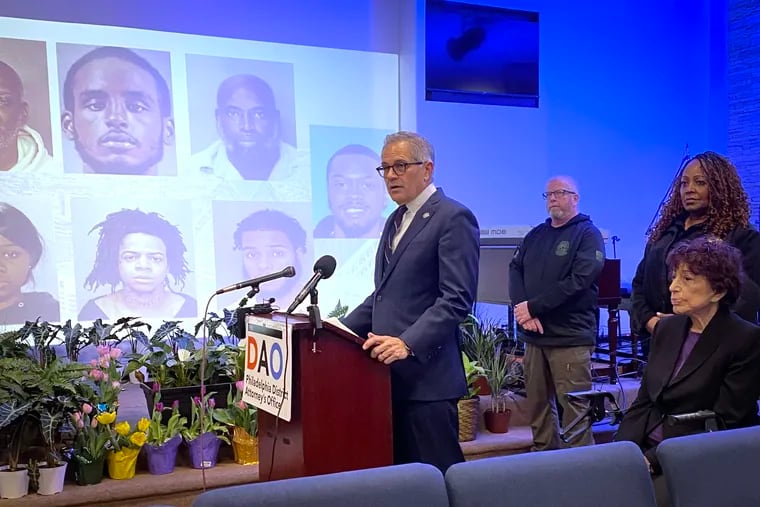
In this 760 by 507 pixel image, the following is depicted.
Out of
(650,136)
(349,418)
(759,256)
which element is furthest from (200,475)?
(650,136)

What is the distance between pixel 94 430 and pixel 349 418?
146cm

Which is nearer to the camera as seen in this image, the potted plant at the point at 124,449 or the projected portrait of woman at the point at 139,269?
the potted plant at the point at 124,449

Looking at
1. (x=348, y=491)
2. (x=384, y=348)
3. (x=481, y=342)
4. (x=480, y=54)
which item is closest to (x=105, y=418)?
(x=384, y=348)

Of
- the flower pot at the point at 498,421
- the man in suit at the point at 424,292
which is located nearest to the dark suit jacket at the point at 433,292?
the man in suit at the point at 424,292

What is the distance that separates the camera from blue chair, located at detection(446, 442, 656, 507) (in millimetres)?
1509

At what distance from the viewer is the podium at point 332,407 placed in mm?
1933

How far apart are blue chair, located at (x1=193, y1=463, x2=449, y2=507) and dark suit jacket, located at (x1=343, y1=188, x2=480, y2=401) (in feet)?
2.06

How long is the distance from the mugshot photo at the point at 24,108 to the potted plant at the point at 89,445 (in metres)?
2.31

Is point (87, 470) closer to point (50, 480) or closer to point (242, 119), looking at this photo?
point (50, 480)

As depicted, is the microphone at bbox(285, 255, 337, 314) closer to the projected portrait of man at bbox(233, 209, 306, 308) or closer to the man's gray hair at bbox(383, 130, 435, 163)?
the man's gray hair at bbox(383, 130, 435, 163)

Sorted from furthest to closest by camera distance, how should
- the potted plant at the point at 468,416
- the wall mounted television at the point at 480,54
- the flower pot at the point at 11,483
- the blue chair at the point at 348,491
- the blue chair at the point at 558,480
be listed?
the wall mounted television at the point at 480,54 < the potted plant at the point at 468,416 < the flower pot at the point at 11,483 < the blue chair at the point at 558,480 < the blue chair at the point at 348,491

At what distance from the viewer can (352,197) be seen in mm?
A: 5438

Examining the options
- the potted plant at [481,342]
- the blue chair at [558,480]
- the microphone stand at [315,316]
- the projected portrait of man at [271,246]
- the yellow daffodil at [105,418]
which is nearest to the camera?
the blue chair at [558,480]

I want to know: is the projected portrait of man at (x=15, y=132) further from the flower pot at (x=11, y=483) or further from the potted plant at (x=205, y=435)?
the flower pot at (x=11, y=483)
